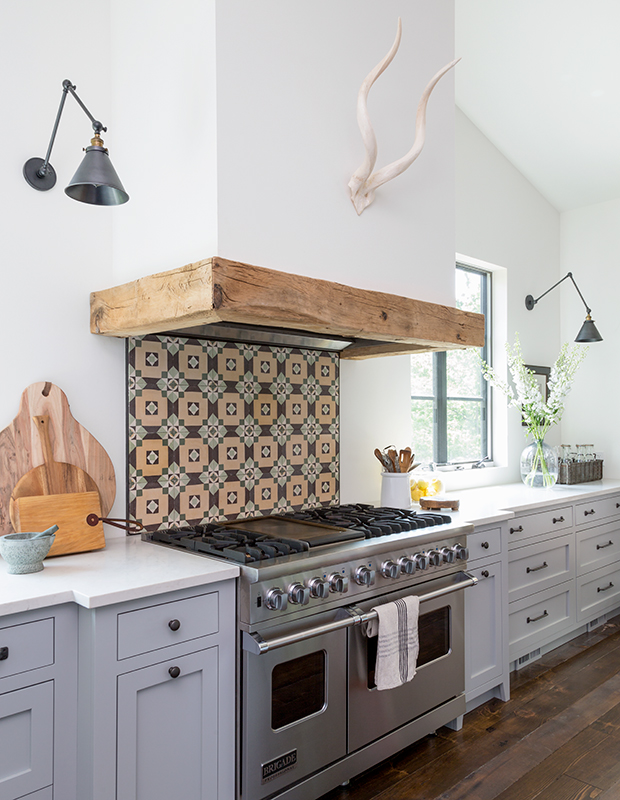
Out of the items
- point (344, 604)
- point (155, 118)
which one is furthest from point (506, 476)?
point (155, 118)

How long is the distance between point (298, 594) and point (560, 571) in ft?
7.13

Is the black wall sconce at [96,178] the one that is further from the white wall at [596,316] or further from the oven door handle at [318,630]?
the white wall at [596,316]

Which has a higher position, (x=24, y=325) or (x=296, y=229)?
(x=296, y=229)

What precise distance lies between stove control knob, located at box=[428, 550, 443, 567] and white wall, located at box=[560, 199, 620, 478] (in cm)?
271

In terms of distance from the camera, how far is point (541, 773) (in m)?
2.31

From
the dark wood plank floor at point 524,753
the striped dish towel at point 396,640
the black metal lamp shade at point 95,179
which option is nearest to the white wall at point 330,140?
the black metal lamp shade at point 95,179

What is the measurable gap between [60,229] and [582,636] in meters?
3.63

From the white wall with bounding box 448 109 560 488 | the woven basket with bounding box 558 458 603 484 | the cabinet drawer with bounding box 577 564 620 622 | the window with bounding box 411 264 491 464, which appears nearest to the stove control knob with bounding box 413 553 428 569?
the window with bounding box 411 264 491 464

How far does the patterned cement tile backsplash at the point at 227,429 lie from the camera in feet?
7.62

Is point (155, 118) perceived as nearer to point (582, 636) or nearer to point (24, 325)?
point (24, 325)

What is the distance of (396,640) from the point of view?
2.19 meters

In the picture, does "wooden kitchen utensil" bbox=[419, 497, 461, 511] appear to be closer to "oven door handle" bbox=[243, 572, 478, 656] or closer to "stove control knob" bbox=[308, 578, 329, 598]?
"oven door handle" bbox=[243, 572, 478, 656]

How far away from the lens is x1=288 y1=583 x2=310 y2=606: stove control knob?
1878 mm

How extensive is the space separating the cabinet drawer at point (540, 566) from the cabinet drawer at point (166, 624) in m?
1.85
